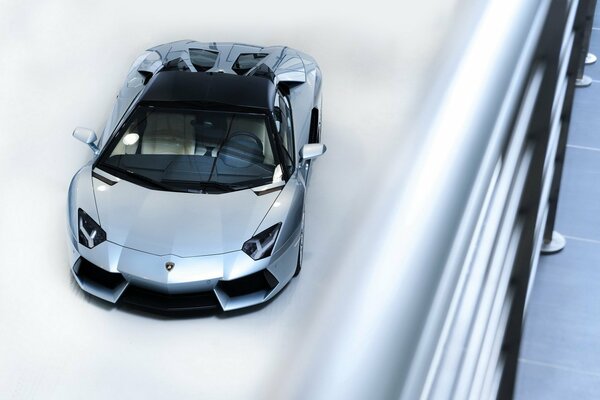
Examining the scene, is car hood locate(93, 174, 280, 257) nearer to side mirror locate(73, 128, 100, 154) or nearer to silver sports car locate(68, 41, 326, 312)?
silver sports car locate(68, 41, 326, 312)

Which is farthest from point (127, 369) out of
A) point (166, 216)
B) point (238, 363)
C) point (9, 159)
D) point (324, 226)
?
point (9, 159)

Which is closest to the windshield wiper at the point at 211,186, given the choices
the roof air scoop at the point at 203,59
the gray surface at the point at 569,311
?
the roof air scoop at the point at 203,59

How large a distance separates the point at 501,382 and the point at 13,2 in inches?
151

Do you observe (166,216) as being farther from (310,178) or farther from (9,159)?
(9,159)

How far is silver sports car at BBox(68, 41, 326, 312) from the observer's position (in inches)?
87.0

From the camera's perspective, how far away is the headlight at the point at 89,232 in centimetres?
225

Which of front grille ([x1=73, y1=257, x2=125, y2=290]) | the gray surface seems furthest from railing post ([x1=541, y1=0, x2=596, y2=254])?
front grille ([x1=73, y1=257, x2=125, y2=290])

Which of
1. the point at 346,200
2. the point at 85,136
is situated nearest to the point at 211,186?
the point at 85,136

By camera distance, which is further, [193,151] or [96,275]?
[193,151]

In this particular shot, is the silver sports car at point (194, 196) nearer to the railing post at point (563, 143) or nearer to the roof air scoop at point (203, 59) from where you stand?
the roof air scoop at point (203, 59)

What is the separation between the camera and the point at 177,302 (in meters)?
2.22

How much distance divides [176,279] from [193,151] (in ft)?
1.36

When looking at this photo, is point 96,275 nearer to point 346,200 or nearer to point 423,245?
point 346,200

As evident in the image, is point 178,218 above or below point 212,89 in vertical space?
below
